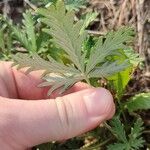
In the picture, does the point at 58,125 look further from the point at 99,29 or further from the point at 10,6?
the point at 10,6

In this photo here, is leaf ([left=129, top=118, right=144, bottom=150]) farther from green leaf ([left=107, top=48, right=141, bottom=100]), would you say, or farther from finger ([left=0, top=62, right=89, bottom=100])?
finger ([left=0, top=62, right=89, bottom=100])

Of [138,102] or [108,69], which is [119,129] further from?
[108,69]

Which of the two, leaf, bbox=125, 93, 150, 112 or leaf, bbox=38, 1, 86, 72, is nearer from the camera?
leaf, bbox=38, 1, 86, 72

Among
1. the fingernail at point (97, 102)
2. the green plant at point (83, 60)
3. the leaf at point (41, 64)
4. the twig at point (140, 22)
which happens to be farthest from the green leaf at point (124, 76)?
the leaf at point (41, 64)

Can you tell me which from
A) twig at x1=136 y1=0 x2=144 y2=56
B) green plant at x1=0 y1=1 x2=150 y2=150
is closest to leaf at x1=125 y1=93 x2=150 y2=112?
green plant at x1=0 y1=1 x2=150 y2=150

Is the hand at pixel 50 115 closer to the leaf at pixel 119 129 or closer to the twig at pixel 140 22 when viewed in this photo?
the leaf at pixel 119 129

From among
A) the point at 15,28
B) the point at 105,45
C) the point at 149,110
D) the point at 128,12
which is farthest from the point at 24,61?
the point at 128,12
